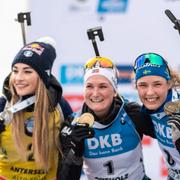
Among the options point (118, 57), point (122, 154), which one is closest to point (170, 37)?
point (118, 57)

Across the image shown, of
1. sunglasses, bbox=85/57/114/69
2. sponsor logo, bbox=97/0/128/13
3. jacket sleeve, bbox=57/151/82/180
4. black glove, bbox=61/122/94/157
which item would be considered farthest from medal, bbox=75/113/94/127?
sponsor logo, bbox=97/0/128/13

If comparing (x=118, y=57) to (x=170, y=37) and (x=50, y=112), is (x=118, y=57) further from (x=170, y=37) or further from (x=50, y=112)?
(x=50, y=112)

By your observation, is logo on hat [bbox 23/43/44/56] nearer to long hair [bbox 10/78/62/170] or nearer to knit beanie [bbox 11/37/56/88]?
knit beanie [bbox 11/37/56/88]

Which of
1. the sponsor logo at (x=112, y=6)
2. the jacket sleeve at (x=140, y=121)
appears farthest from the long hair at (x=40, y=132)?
the sponsor logo at (x=112, y=6)

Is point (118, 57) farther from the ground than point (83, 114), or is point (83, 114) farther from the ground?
point (118, 57)

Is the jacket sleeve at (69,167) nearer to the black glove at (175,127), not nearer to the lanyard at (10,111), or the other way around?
the lanyard at (10,111)

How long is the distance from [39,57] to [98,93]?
1.16ft

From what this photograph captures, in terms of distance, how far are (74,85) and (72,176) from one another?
1.19 m

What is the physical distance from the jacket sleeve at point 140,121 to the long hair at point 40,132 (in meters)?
0.40

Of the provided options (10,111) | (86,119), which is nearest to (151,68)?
(86,119)

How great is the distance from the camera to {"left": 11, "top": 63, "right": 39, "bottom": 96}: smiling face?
7.58 feet

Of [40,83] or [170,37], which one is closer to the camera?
[40,83]

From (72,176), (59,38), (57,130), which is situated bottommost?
(72,176)

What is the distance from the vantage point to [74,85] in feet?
11.2
